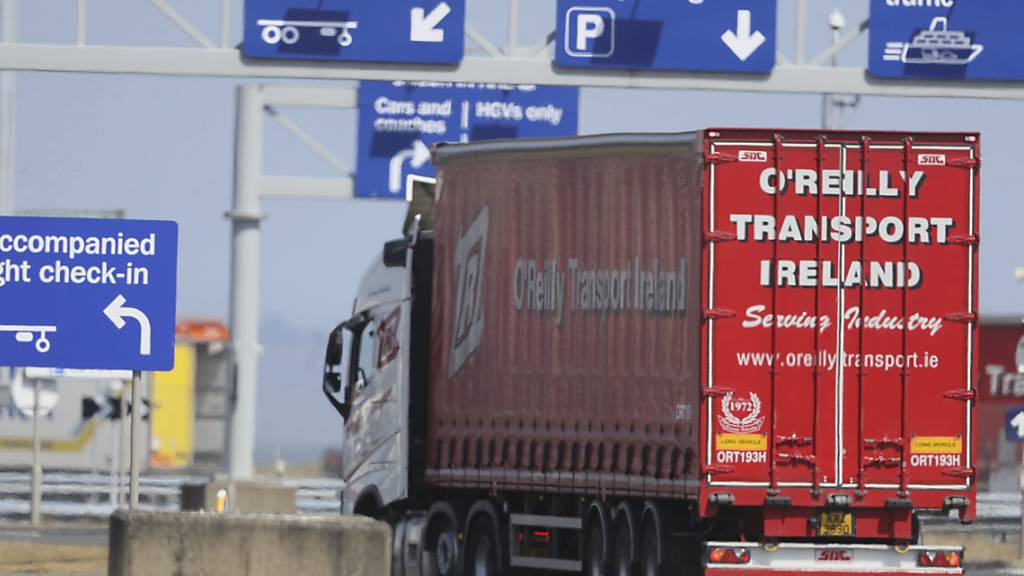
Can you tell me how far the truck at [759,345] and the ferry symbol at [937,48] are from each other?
6847 millimetres

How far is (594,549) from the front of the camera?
67.5ft

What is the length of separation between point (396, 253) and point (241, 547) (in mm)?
9350

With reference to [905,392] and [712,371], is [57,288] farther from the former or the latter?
[905,392]

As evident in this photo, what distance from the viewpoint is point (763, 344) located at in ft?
59.7

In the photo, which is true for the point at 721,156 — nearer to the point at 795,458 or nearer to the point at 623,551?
the point at 795,458

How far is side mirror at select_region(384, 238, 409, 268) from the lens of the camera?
23.5 meters

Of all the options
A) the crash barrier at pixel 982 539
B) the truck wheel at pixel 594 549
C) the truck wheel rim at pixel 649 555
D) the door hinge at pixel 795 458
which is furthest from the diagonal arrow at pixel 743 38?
the crash barrier at pixel 982 539

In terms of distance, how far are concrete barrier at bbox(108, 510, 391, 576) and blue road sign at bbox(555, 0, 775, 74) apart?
12.2 metres

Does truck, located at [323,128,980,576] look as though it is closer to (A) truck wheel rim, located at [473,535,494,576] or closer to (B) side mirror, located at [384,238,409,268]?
(A) truck wheel rim, located at [473,535,494,576]

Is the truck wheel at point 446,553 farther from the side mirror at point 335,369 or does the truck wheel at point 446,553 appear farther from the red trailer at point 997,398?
the red trailer at point 997,398

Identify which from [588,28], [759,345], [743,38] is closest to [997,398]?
[743,38]

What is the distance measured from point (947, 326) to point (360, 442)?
7.71 metres

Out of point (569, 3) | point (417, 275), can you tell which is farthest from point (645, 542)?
point (569, 3)

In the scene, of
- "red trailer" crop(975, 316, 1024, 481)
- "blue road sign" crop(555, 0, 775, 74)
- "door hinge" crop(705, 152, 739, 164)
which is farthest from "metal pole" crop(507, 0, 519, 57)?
"red trailer" crop(975, 316, 1024, 481)
